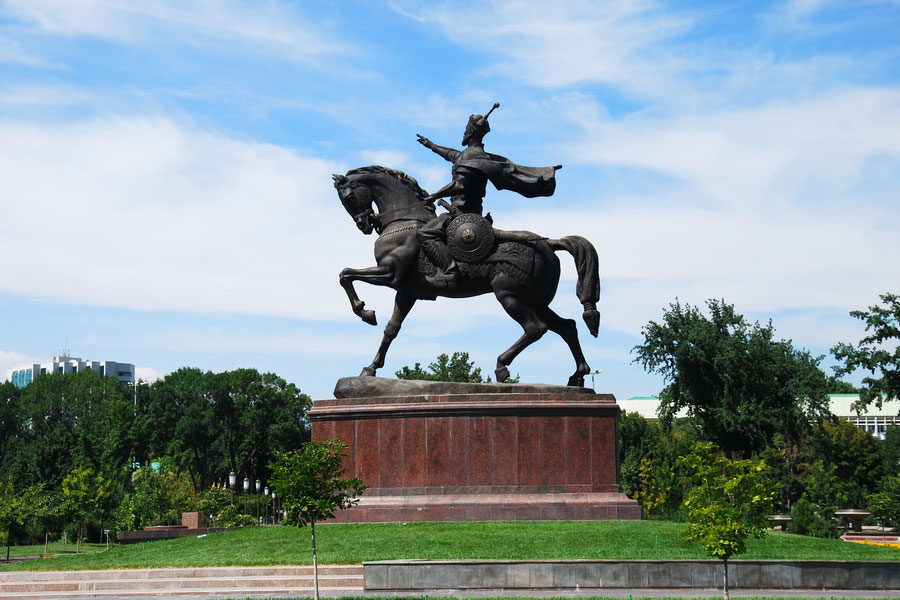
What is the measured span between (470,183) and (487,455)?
6099 millimetres

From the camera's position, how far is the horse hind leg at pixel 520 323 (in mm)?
21641

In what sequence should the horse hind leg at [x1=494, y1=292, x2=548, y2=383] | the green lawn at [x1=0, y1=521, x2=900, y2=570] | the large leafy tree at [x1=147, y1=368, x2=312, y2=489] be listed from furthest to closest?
1. the large leafy tree at [x1=147, y1=368, x2=312, y2=489]
2. the horse hind leg at [x1=494, y1=292, x2=548, y2=383]
3. the green lawn at [x1=0, y1=521, x2=900, y2=570]

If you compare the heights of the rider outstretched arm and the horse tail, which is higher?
the rider outstretched arm

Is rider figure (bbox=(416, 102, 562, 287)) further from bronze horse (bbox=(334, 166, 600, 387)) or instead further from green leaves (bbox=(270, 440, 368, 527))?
green leaves (bbox=(270, 440, 368, 527))

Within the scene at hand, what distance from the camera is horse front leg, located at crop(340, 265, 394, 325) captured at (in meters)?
22.2

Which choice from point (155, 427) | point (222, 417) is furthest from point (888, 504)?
point (155, 427)

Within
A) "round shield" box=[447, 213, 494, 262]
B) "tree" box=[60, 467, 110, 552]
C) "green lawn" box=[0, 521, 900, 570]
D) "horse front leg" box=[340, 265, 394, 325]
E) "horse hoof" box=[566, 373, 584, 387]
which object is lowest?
"tree" box=[60, 467, 110, 552]

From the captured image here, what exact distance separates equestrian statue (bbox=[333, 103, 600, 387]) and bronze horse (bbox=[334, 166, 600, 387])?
2 centimetres

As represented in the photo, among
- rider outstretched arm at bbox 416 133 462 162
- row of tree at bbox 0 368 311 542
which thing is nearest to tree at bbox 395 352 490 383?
row of tree at bbox 0 368 311 542

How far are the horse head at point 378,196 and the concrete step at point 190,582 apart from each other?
30.9ft

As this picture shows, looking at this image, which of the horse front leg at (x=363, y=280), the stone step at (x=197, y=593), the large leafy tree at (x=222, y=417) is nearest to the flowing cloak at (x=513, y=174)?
the horse front leg at (x=363, y=280)

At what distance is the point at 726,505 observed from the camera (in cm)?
1277

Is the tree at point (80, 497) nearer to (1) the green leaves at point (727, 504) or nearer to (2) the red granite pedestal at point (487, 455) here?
(2) the red granite pedestal at point (487, 455)

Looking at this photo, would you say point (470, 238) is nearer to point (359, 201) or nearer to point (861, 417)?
point (359, 201)
